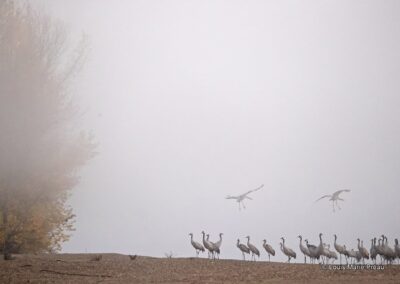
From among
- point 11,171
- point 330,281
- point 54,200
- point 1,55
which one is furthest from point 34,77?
point 330,281

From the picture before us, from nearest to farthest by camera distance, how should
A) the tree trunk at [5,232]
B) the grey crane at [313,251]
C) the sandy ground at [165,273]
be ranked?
the sandy ground at [165,273]
the tree trunk at [5,232]
the grey crane at [313,251]

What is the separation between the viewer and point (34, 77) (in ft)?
68.1

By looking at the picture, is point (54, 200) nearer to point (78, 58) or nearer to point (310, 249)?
point (78, 58)

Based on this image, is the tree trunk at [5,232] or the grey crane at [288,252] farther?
the grey crane at [288,252]

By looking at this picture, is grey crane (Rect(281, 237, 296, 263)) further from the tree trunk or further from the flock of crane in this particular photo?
the tree trunk

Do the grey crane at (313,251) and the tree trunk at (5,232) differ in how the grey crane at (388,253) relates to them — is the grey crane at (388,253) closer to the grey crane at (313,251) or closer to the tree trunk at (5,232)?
the grey crane at (313,251)

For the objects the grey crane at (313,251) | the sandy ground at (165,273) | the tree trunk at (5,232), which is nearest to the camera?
the sandy ground at (165,273)

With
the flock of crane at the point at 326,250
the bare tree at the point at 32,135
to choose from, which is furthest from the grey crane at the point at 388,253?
the bare tree at the point at 32,135

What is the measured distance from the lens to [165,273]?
17641 millimetres

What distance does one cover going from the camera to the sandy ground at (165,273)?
1564 cm

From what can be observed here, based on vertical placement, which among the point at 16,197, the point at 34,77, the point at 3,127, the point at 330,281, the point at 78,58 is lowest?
the point at 330,281

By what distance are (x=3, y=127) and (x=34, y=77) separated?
241 centimetres

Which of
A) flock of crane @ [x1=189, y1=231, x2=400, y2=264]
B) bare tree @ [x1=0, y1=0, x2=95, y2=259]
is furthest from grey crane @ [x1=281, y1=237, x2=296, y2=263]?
bare tree @ [x1=0, y1=0, x2=95, y2=259]

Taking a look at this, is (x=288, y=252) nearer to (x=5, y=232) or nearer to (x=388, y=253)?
(x=388, y=253)
